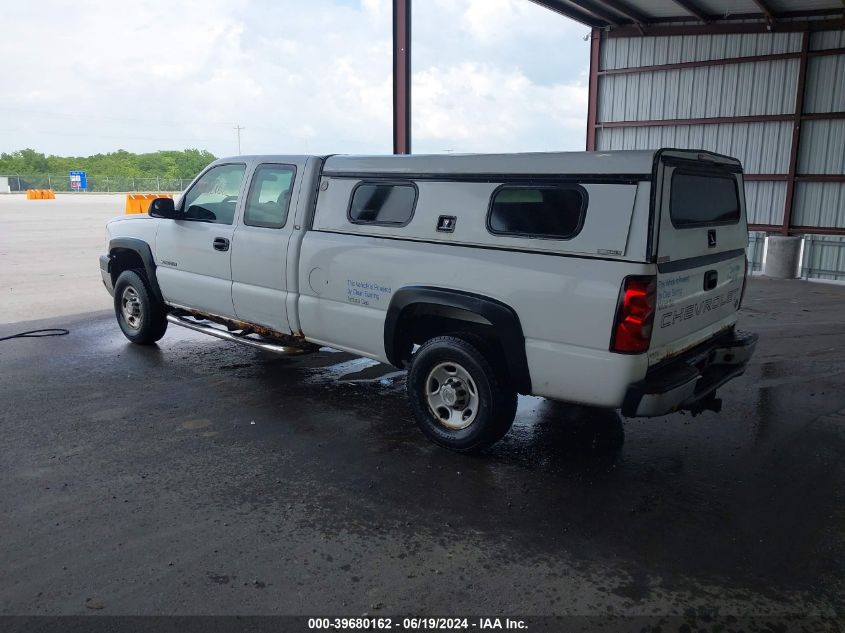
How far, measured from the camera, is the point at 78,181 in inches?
2458

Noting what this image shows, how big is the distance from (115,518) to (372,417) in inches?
85.9

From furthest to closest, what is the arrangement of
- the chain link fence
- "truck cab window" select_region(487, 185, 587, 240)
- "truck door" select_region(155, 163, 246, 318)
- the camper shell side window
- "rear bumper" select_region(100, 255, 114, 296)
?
the chain link fence, "rear bumper" select_region(100, 255, 114, 296), "truck door" select_region(155, 163, 246, 318), the camper shell side window, "truck cab window" select_region(487, 185, 587, 240)

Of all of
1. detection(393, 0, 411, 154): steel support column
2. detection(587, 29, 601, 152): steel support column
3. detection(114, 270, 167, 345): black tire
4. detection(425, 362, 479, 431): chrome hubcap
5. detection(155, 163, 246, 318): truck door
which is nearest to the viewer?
detection(425, 362, 479, 431): chrome hubcap

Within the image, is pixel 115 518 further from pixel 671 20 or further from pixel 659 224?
pixel 671 20

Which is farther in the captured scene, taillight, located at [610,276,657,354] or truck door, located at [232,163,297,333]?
truck door, located at [232,163,297,333]

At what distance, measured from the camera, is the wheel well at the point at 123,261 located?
7.49 metres

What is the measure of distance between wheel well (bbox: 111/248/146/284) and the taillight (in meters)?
5.35

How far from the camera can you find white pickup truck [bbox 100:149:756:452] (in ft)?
13.1

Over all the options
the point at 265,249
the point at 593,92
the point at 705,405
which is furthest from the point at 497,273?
the point at 593,92

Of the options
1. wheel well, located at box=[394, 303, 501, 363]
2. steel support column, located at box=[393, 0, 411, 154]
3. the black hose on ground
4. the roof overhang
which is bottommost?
the black hose on ground

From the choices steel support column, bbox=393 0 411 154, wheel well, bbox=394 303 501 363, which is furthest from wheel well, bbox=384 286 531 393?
steel support column, bbox=393 0 411 154

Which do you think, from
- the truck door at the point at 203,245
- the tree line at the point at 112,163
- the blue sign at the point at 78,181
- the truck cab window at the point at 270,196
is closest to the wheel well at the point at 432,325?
the truck cab window at the point at 270,196

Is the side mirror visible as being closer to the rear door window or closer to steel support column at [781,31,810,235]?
the rear door window

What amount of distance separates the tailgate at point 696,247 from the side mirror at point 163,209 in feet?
15.2
